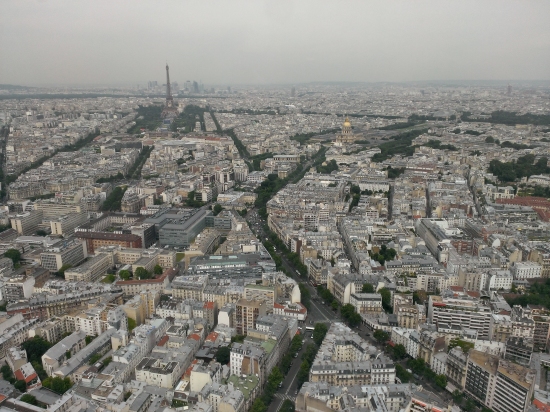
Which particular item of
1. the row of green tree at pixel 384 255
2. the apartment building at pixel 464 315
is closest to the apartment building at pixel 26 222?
the row of green tree at pixel 384 255

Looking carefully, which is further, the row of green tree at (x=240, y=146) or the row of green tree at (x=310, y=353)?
the row of green tree at (x=240, y=146)

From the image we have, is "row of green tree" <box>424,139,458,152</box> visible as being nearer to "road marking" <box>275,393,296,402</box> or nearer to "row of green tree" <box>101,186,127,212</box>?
"row of green tree" <box>101,186,127,212</box>

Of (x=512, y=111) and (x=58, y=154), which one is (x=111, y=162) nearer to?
(x=58, y=154)

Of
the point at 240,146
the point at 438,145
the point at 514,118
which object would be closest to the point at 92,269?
the point at 240,146

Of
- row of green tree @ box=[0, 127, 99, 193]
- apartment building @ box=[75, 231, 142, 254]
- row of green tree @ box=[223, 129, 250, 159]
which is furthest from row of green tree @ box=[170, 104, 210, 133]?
apartment building @ box=[75, 231, 142, 254]

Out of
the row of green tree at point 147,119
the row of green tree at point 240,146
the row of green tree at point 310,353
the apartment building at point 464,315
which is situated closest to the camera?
the row of green tree at point 310,353

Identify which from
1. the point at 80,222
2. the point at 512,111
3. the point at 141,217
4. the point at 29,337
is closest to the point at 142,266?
the point at 29,337

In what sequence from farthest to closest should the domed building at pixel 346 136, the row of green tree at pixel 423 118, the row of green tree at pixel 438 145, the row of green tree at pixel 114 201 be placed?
1. the row of green tree at pixel 423 118
2. the domed building at pixel 346 136
3. the row of green tree at pixel 438 145
4. the row of green tree at pixel 114 201

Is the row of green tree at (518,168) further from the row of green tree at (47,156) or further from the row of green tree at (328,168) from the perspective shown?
the row of green tree at (47,156)
